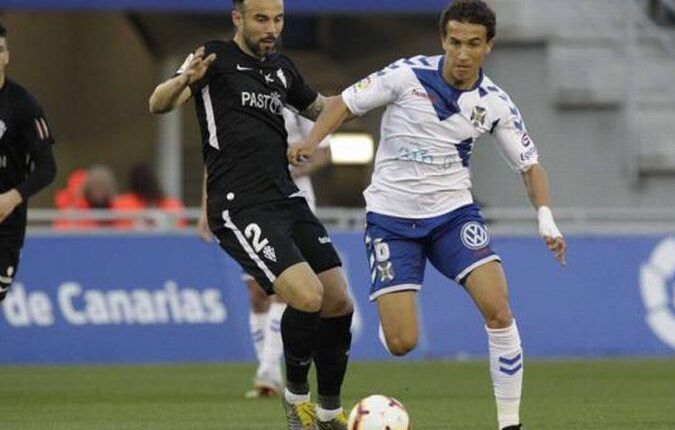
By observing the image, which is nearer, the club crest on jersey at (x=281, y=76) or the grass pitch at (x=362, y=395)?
the club crest on jersey at (x=281, y=76)

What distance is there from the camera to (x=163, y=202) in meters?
22.8

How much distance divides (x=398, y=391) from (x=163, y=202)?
8192mm

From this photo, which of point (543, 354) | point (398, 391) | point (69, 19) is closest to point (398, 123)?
point (398, 391)

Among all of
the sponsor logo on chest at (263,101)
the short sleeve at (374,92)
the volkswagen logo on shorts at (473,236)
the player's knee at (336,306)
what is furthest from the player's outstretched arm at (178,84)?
the volkswagen logo on shorts at (473,236)

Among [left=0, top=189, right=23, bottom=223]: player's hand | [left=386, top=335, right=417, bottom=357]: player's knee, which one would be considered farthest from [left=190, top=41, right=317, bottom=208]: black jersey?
[left=0, top=189, right=23, bottom=223]: player's hand

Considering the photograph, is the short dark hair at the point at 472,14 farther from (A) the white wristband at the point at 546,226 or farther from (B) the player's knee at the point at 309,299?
(B) the player's knee at the point at 309,299

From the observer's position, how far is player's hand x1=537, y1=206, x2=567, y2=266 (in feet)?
34.1

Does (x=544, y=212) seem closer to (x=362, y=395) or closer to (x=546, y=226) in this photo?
(x=546, y=226)

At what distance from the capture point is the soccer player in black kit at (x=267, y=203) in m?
11.1

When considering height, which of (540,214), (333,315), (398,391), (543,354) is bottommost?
(543,354)

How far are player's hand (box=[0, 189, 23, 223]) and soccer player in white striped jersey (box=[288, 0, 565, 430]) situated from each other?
108 inches

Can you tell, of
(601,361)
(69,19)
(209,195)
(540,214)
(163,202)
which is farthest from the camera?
(69,19)

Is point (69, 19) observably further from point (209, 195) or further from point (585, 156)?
point (209, 195)

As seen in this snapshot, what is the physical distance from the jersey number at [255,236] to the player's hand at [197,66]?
85 cm
